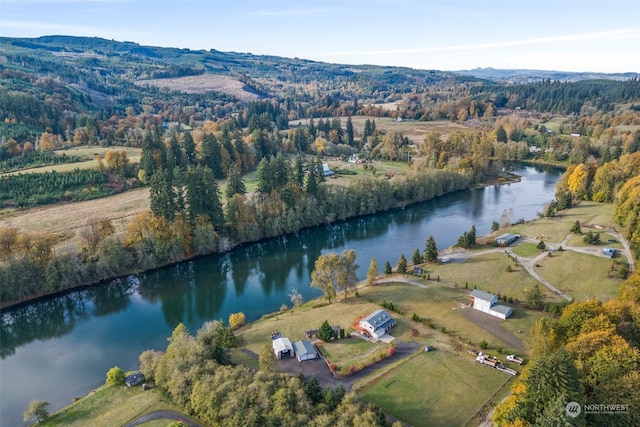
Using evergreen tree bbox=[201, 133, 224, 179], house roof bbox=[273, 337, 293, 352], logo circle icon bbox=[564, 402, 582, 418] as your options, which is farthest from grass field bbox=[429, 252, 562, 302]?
evergreen tree bbox=[201, 133, 224, 179]

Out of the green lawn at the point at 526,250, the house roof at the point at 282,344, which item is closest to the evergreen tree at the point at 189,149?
the house roof at the point at 282,344

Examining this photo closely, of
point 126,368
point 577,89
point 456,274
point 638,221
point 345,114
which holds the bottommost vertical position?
point 126,368

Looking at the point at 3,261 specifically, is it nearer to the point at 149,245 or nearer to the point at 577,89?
the point at 149,245

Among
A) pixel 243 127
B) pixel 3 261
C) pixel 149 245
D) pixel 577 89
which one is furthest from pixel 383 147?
pixel 577 89

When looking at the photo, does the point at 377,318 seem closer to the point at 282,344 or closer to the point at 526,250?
the point at 282,344

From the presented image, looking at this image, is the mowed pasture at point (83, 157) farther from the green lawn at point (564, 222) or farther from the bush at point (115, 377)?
the green lawn at point (564, 222)
